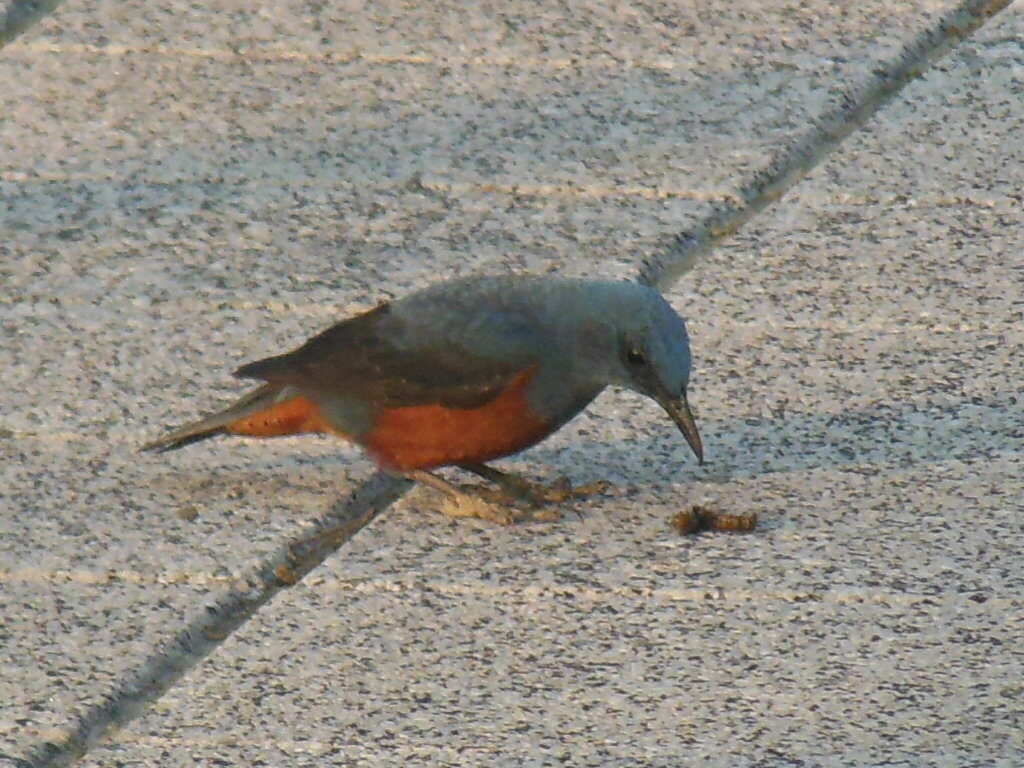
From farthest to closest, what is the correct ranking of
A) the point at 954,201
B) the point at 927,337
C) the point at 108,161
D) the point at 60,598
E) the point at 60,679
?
the point at 108,161
the point at 954,201
the point at 927,337
the point at 60,598
the point at 60,679

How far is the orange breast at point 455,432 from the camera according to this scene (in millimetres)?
4250

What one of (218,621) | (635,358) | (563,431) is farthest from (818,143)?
(218,621)

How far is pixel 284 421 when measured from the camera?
4.50 metres

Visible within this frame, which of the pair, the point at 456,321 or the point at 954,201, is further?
the point at 954,201

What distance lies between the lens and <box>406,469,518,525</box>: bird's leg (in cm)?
439

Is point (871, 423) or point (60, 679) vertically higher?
point (871, 423)

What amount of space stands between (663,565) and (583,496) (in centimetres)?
37

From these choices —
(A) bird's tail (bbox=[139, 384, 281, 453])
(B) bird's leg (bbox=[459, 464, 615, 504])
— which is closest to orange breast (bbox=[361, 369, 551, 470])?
(B) bird's leg (bbox=[459, 464, 615, 504])

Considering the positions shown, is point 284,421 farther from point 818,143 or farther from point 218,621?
point 818,143

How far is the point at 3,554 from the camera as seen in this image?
13.8 ft

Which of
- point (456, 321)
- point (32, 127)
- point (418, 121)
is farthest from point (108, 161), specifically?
point (456, 321)

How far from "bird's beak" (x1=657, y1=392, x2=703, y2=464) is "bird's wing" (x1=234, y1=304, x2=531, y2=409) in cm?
31

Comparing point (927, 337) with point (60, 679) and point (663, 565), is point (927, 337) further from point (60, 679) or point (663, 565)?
point (60, 679)

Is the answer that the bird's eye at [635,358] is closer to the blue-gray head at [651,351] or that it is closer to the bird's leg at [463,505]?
the blue-gray head at [651,351]
